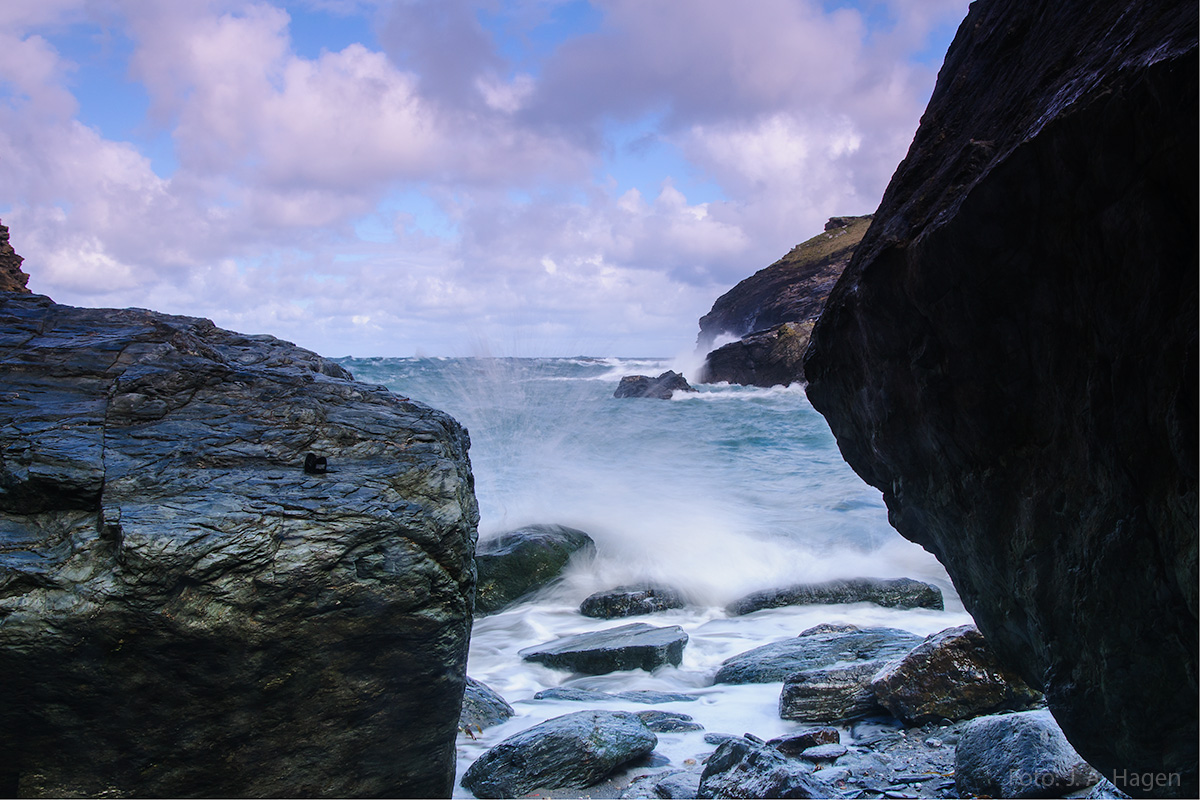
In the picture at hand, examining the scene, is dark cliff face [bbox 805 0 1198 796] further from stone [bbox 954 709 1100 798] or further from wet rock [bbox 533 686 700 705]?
wet rock [bbox 533 686 700 705]

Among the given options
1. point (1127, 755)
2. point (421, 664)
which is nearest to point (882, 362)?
point (1127, 755)

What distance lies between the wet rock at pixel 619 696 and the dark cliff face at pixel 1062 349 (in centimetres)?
251

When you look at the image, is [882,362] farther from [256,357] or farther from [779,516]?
[779,516]

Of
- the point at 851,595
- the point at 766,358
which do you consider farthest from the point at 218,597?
the point at 766,358

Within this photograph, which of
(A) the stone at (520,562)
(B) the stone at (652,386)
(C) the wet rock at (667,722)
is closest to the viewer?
(C) the wet rock at (667,722)

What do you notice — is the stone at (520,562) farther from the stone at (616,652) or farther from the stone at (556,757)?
the stone at (556,757)

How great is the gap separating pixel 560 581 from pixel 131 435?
605 centimetres

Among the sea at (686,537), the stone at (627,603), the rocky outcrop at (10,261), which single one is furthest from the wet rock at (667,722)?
the rocky outcrop at (10,261)

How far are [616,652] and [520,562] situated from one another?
2.63 metres

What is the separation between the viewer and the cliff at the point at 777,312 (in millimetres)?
36438

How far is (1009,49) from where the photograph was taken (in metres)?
2.84

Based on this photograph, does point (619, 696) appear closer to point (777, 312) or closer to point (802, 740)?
point (802, 740)

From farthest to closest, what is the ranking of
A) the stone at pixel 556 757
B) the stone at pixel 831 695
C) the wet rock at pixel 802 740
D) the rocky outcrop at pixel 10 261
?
the rocky outcrop at pixel 10 261, the stone at pixel 831 695, the wet rock at pixel 802 740, the stone at pixel 556 757

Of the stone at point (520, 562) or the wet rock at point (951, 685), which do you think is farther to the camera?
the stone at point (520, 562)
